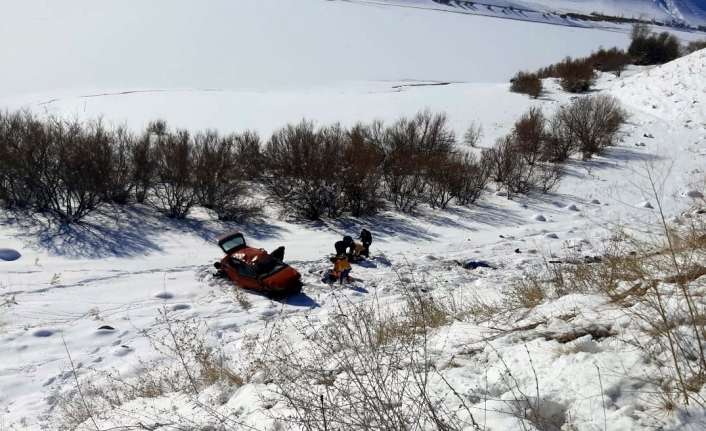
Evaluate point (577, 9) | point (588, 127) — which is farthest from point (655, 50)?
point (577, 9)

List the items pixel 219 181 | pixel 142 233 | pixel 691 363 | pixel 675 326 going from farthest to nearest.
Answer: pixel 219 181, pixel 142 233, pixel 675 326, pixel 691 363

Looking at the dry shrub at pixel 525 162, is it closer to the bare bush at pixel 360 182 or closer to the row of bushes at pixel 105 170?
the bare bush at pixel 360 182

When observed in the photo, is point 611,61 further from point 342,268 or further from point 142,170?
point 342,268

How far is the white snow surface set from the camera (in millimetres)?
2590

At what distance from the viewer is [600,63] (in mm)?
33656

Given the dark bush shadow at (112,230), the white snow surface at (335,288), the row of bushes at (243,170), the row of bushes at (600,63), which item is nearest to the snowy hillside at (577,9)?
the row of bushes at (600,63)

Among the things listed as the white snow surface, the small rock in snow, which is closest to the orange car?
the white snow surface

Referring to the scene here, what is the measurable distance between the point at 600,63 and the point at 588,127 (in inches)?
766

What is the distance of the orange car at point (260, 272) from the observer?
8.23 meters

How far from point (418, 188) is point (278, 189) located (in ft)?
14.3

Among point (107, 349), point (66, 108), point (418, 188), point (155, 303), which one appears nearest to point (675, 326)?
point (107, 349)

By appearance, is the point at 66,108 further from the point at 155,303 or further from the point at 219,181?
the point at 155,303

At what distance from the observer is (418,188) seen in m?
14.9

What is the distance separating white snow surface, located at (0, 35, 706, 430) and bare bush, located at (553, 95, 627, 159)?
0.66m
